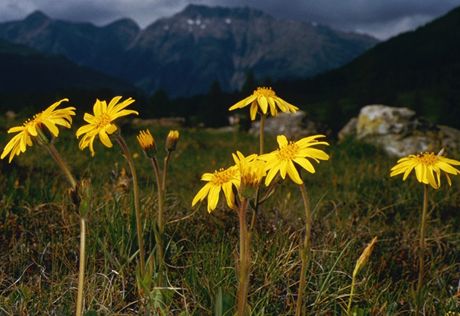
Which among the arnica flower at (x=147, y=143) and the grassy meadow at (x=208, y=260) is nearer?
the arnica flower at (x=147, y=143)

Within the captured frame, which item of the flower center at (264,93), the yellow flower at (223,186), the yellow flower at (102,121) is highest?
the flower center at (264,93)

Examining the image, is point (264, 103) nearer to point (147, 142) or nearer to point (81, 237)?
point (147, 142)

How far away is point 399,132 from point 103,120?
11783mm

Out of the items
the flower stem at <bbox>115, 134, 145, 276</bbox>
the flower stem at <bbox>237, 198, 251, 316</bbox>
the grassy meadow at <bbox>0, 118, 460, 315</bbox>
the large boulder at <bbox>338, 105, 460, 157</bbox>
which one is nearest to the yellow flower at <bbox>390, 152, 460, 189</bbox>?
the grassy meadow at <bbox>0, 118, 460, 315</bbox>

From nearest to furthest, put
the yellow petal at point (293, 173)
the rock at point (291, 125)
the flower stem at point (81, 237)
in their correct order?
the flower stem at point (81, 237), the yellow petal at point (293, 173), the rock at point (291, 125)

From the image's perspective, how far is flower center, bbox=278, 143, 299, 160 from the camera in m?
2.14

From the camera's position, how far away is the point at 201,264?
3.49m

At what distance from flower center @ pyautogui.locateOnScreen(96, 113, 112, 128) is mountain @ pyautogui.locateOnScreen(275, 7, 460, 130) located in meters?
92.5

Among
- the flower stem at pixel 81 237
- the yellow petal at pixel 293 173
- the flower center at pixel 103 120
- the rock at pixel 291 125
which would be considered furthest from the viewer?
the rock at pixel 291 125

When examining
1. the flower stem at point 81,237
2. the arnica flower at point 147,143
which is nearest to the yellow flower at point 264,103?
the arnica flower at point 147,143

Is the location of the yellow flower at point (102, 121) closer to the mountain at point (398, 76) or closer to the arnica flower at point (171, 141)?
the arnica flower at point (171, 141)

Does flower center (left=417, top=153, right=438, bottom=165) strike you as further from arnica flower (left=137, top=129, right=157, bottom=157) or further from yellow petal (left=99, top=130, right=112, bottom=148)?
yellow petal (left=99, top=130, right=112, bottom=148)

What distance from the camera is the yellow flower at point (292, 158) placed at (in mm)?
2016

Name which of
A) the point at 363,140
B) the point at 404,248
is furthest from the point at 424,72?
the point at 404,248
